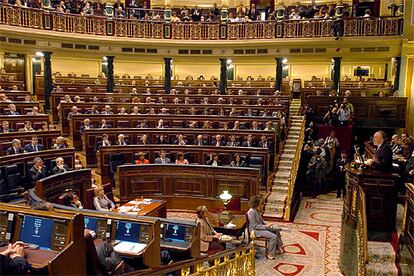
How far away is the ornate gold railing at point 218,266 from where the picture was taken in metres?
3.45

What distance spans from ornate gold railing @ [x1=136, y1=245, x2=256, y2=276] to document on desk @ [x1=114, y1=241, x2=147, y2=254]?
1.64ft

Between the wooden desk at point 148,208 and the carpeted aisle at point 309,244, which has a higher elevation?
the wooden desk at point 148,208

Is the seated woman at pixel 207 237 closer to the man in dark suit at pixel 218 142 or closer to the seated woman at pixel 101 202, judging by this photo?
the seated woman at pixel 101 202

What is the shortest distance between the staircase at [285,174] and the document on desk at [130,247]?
5214mm

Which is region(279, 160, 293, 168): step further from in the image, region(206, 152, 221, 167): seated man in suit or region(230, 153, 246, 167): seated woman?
region(206, 152, 221, 167): seated man in suit

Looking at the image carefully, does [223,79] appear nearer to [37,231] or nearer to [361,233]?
[361,233]

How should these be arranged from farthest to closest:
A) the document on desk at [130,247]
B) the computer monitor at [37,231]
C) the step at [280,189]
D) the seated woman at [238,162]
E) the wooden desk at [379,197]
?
the step at [280,189] → the seated woman at [238,162] → the wooden desk at [379,197] → the document on desk at [130,247] → the computer monitor at [37,231]

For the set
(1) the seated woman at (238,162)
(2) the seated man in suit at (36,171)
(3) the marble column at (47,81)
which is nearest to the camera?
(2) the seated man in suit at (36,171)

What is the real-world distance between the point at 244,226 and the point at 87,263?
4036 millimetres

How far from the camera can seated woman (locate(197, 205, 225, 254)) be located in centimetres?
668

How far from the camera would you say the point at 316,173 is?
12.2 meters

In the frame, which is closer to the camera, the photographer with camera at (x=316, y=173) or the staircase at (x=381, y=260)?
the staircase at (x=381, y=260)

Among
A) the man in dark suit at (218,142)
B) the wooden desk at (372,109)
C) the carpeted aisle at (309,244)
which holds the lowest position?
the carpeted aisle at (309,244)

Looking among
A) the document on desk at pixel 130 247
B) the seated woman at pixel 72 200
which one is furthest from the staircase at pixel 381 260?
the seated woman at pixel 72 200
